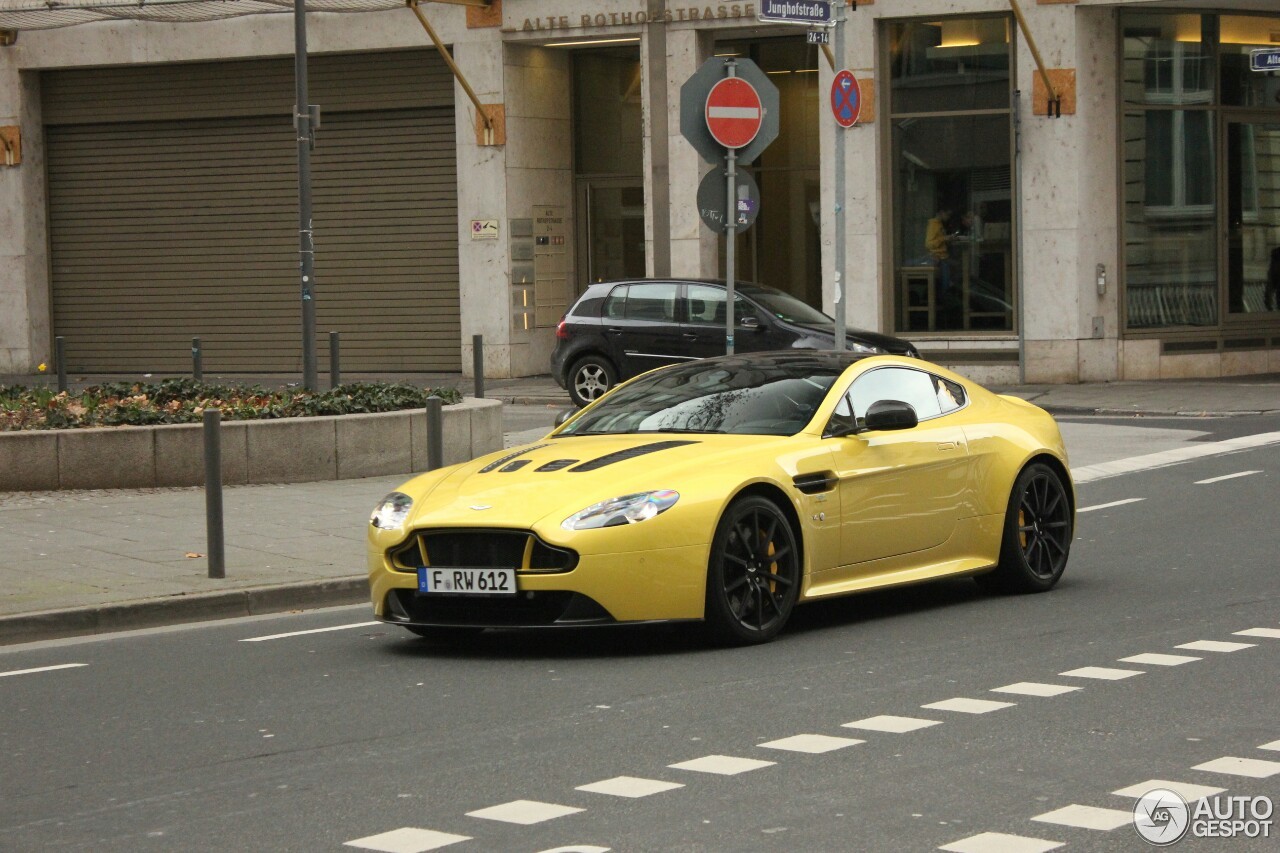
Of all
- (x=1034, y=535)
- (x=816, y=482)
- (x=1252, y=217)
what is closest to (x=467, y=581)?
(x=816, y=482)

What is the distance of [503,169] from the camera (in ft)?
96.4

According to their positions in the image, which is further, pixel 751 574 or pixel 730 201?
pixel 730 201

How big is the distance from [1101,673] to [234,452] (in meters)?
8.96

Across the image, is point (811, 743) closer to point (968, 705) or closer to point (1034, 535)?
point (968, 705)

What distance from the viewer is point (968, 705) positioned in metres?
7.33

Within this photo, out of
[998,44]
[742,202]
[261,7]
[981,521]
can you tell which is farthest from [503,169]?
[981,521]

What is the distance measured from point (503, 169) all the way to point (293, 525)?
16.7 meters

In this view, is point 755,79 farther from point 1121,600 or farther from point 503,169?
point 503,169

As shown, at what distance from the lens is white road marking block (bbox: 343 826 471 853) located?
547 centimetres

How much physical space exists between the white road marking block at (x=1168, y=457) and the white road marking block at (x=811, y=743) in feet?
31.7

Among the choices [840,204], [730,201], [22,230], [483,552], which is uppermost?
[22,230]

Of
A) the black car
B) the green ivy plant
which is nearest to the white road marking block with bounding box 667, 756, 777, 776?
the green ivy plant

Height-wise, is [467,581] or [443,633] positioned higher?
[467,581]

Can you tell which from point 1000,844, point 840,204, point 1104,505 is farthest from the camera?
point 840,204
